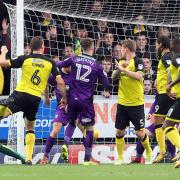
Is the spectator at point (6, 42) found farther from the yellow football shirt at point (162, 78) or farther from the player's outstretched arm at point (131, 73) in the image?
the player's outstretched arm at point (131, 73)

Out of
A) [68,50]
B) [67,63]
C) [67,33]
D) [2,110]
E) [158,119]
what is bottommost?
[158,119]

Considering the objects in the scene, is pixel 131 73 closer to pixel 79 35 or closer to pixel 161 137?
pixel 161 137

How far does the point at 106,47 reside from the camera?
53.3ft

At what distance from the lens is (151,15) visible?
16.2m

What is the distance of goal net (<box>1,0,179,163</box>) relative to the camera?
47.6 ft

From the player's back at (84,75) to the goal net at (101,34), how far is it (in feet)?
7.36

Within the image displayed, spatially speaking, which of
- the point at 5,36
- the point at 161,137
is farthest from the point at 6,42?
the point at 161,137

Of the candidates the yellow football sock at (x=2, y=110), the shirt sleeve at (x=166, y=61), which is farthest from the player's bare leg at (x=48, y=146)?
the shirt sleeve at (x=166, y=61)

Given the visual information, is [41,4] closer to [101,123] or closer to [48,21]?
[48,21]

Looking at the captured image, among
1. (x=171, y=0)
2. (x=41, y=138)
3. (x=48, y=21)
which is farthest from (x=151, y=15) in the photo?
(x=41, y=138)

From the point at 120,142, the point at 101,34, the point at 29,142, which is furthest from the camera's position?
the point at 101,34

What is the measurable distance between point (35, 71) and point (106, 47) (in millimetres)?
4818

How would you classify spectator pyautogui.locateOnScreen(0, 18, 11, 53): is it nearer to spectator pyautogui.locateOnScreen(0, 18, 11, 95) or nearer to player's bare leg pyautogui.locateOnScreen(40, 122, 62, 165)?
spectator pyautogui.locateOnScreen(0, 18, 11, 95)

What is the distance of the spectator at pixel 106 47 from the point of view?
16000 millimetres
